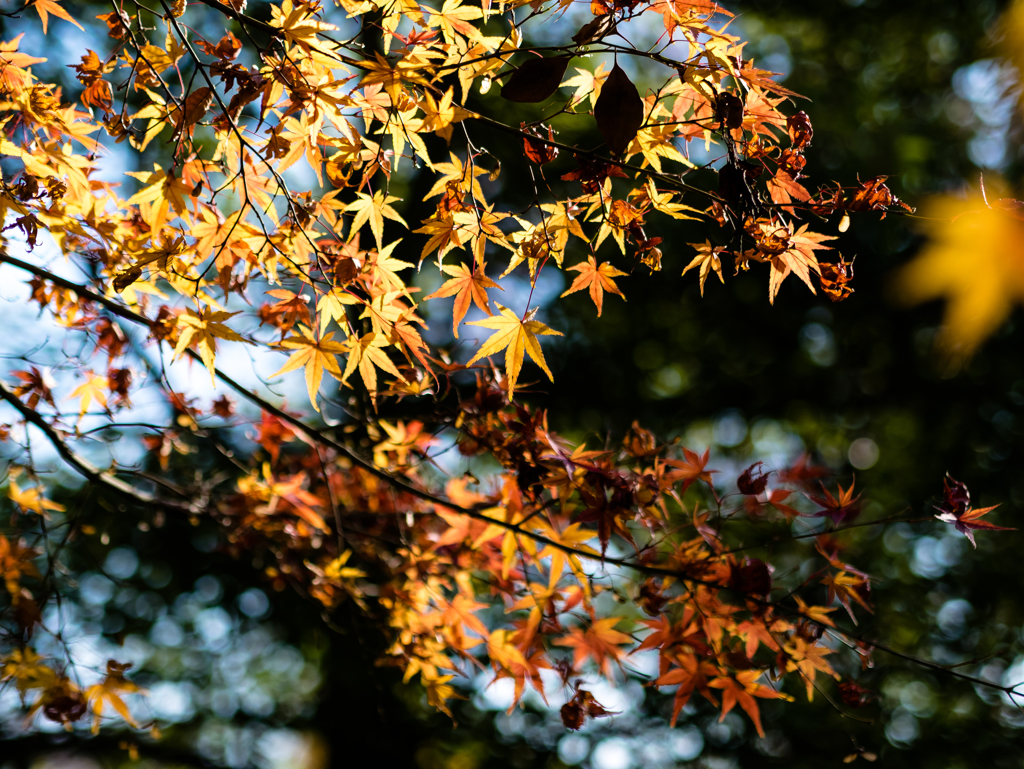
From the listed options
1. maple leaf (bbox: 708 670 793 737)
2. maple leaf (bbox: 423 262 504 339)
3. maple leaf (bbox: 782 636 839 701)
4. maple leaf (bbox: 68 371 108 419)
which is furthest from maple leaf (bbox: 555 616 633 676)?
maple leaf (bbox: 68 371 108 419)

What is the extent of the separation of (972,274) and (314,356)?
96 cm

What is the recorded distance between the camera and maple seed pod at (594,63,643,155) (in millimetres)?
742

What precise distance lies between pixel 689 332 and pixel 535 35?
7.71ft

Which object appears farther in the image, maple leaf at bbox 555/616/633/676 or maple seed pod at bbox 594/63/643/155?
maple leaf at bbox 555/616/633/676

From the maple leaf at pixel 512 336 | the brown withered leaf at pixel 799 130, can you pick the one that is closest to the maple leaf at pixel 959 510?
the brown withered leaf at pixel 799 130

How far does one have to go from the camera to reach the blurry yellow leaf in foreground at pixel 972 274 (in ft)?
0.94

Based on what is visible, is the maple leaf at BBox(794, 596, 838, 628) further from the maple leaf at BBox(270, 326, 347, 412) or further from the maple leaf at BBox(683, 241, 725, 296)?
the maple leaf at BBox(270, 326, 347, 412)

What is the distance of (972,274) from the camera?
31cm

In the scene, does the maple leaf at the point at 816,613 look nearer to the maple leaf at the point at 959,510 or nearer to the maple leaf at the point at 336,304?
the maple leaf at the point at 959,510

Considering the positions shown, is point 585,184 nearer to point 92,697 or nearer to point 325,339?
point 325,339

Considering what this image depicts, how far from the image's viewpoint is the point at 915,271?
0.93 ft

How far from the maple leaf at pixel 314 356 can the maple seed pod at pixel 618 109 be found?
0.57m

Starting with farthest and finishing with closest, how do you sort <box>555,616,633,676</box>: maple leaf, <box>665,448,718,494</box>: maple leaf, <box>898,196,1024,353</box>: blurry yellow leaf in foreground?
<box>555,616,633,676</box>: maple leaf → <box>665,448,718,494</box>: maple leaf → <box>898,196,1024,353</box>: blurry yellow leaf in foreground

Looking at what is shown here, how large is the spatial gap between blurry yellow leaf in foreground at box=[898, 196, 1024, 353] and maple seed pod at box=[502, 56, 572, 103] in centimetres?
54
